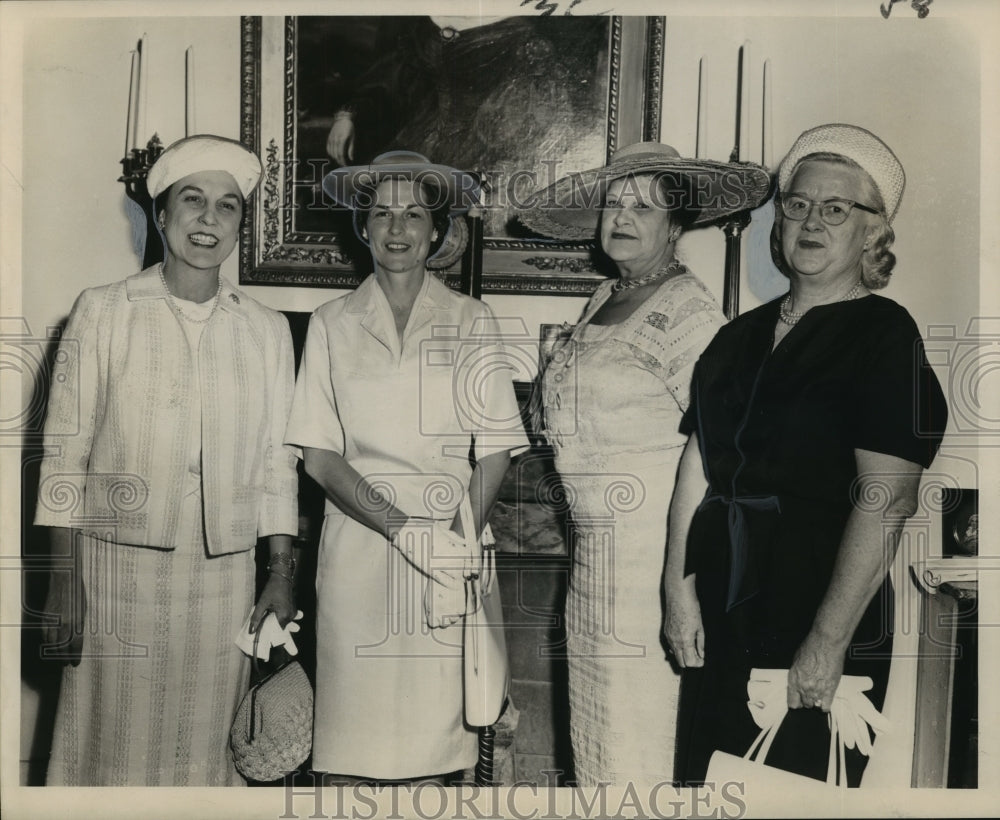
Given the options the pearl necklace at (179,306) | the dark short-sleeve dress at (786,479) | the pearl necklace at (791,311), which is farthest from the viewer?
the pearl necklace at (179,306)

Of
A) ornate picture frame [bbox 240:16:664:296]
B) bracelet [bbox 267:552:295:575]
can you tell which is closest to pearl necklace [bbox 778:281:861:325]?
ornate picture frame [bbox 240:16:664:296]

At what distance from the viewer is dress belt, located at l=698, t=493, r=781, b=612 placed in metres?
2.49

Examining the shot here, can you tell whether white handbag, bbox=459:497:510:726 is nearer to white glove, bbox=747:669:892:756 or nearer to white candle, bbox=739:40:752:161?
white glove, bbox=747:669:892:756

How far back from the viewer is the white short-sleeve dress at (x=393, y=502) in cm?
257

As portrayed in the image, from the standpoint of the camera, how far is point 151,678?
103 inches

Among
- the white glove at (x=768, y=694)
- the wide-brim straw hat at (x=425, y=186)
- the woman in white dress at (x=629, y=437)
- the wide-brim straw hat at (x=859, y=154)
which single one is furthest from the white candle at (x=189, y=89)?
the white glove at (x=768, y=694)

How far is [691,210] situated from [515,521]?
1.01 m

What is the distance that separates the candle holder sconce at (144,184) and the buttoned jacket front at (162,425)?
7cm

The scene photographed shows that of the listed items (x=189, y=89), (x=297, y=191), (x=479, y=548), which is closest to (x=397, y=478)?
(x=479, y=548)

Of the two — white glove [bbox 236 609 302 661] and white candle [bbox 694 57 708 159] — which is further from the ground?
white candle [bbox 694 57 708 159]

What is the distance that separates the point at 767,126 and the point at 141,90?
71.5 inches

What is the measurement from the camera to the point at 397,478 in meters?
2.58

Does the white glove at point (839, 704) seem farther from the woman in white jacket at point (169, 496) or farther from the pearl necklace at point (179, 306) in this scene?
the pearl necklace at point (179, 306)

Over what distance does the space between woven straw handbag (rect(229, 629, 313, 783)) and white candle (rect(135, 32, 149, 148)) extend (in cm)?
149
